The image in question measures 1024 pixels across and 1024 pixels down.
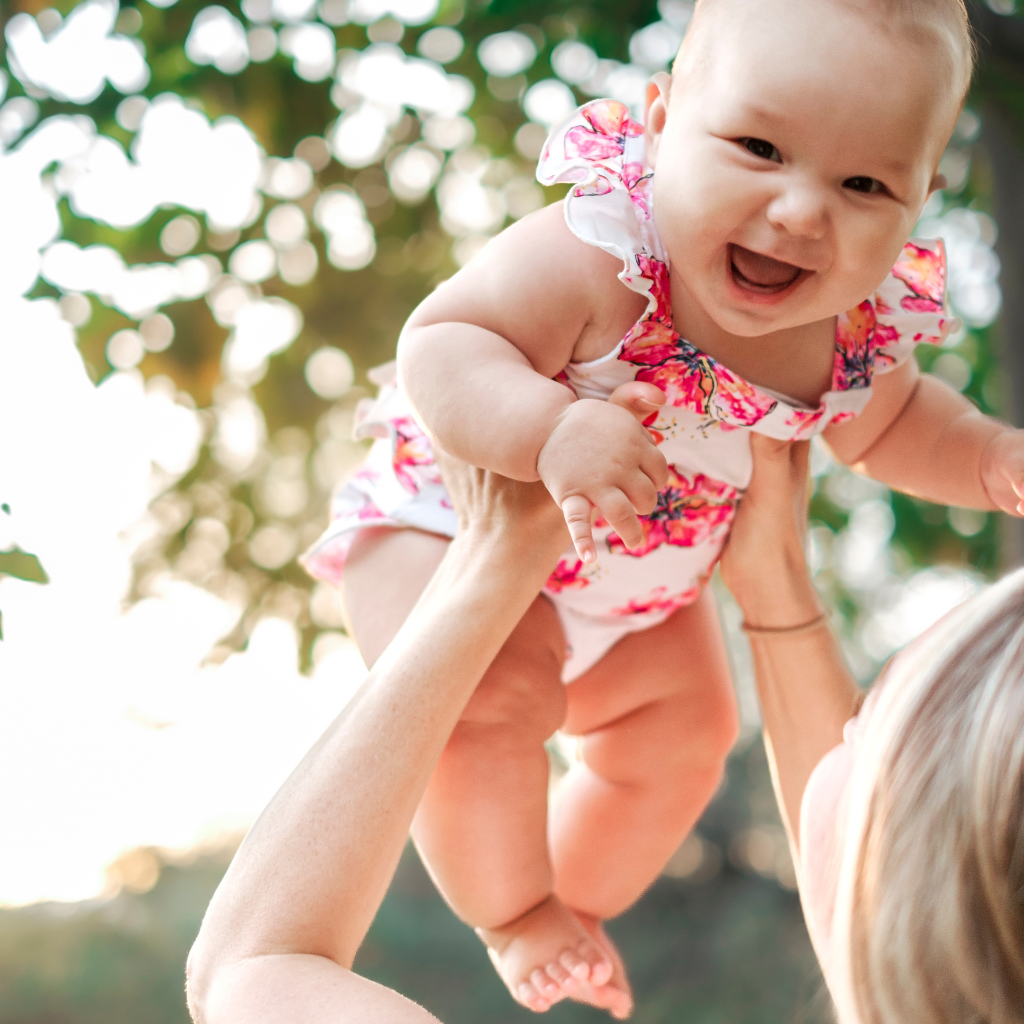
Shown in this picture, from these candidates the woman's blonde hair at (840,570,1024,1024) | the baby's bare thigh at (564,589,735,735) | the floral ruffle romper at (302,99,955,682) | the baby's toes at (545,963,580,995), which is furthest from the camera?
the baby's bare thigh at (564,589,735,735)

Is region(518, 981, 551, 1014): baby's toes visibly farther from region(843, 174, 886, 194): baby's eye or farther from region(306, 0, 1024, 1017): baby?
region(843, 174, 886, 194): baby's eye

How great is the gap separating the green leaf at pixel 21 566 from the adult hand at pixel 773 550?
72cm

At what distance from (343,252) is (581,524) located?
2.21 meters

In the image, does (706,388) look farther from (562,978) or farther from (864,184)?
(562,978)

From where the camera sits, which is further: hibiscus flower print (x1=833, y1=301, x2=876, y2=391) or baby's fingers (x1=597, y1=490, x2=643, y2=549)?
hibiscus flower print (x1=833, y1=301, x2=876, y2=391)

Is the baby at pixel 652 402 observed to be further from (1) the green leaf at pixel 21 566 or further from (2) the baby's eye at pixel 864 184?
(1) the green leaf at pixel 21 566

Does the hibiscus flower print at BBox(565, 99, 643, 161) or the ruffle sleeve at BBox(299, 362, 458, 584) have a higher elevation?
the hibiscus flower print at BBox(565, 99, 643, 161)

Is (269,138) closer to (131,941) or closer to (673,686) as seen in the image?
(673,686)

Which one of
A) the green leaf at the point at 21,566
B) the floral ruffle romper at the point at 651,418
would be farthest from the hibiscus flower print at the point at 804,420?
the green leaf at the point at 21,566

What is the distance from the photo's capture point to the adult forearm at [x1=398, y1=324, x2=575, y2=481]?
735mm

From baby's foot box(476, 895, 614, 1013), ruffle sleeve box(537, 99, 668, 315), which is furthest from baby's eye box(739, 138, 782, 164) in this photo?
baby's foot box(476, 895, 614, 1013)

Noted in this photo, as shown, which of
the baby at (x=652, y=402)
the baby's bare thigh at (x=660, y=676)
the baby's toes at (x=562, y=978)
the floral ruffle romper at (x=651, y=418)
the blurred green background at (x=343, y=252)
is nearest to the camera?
the baby at (x=652, y=402)

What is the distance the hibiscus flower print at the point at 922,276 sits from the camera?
0.96 meters

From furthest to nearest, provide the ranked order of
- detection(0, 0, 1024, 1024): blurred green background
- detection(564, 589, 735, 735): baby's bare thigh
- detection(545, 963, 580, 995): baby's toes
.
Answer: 1. detection(0, 0, 1024, 1024): blurred green background
2. detection(564, 589, 735, 735): baby's bare thigh
3. detection(545, 963, 580, 995): baby's toes
